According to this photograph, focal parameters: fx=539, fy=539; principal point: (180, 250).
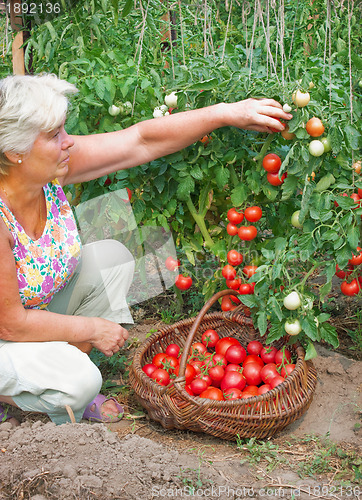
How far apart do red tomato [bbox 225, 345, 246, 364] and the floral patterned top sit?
673 millimetres

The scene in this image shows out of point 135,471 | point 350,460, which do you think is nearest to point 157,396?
point 135,471

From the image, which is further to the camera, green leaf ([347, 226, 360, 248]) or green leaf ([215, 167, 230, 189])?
green leaf ([215, 167, 230, 189])

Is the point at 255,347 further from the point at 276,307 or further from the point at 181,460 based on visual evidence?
the point at 181,460

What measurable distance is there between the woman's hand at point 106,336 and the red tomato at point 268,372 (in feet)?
1.73

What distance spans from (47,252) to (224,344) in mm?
788

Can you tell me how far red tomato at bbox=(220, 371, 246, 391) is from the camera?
1.94 meters

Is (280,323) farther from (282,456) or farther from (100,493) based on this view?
(100,493)

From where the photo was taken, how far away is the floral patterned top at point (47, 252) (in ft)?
5.73

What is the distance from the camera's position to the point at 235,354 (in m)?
2.06

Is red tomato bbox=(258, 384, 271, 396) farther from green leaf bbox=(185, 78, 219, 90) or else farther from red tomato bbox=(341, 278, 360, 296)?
green leaf bbox=(185, 78, 219, 90)

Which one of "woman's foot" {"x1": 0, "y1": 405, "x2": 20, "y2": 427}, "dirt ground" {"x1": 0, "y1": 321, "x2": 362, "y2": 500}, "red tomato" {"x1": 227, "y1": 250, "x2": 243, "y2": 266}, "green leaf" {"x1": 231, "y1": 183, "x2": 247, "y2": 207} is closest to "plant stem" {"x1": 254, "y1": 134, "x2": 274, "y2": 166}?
"green leaf" {"x1": 231, "y1": 183, "x2": 247, "y2": 207}

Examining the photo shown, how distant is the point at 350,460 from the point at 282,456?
0.67ft

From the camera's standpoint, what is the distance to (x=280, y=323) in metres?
1.85

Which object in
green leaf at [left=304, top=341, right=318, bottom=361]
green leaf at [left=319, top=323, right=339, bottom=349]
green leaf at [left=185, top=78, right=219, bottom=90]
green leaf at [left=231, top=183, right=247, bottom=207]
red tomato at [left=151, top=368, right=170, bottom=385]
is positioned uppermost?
green leaf at [left=185, top=78, right=219, bottom=90]
